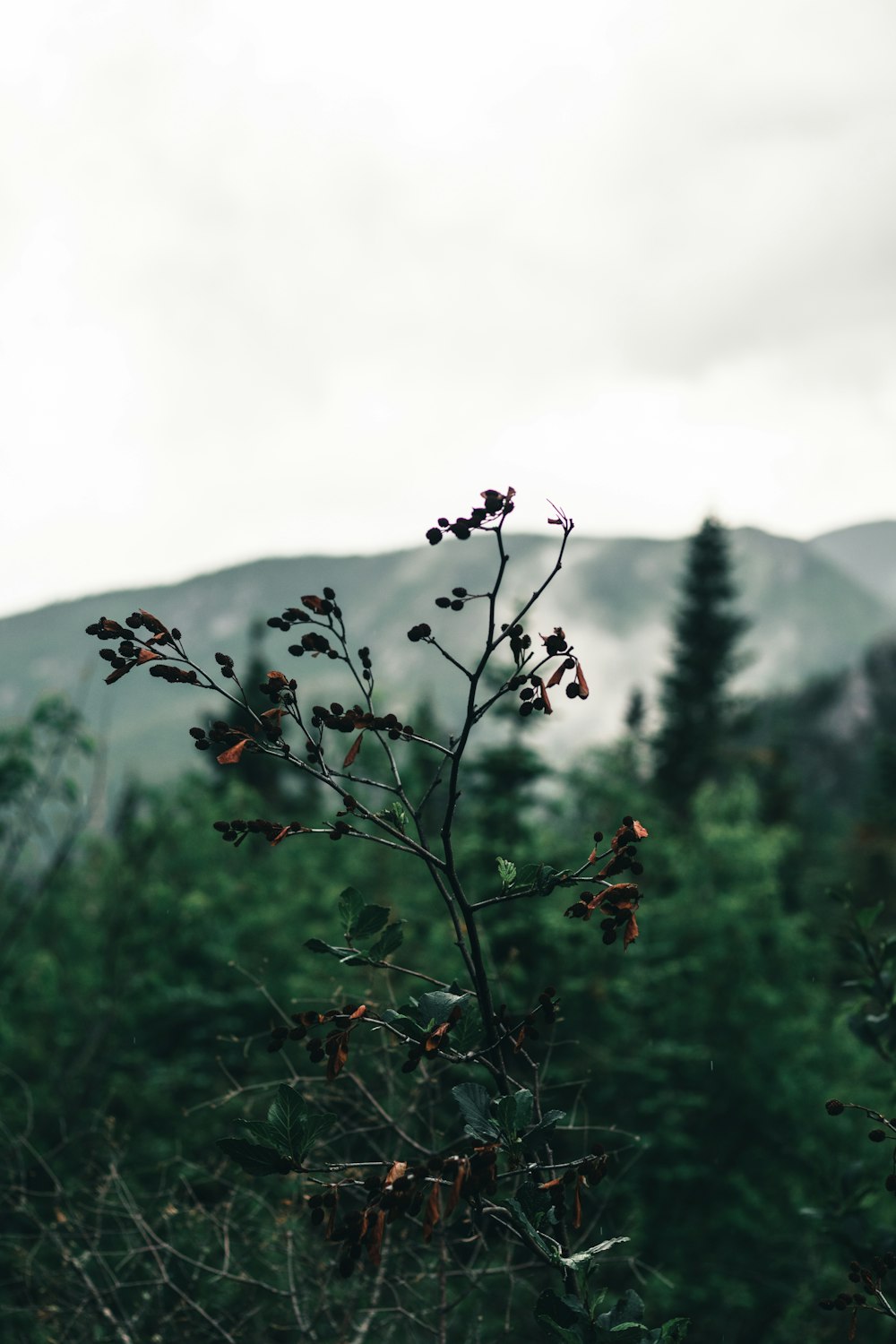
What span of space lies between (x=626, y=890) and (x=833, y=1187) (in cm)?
286

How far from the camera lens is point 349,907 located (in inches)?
70.4

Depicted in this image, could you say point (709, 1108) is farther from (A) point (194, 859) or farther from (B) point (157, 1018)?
(A) point (194, 859)

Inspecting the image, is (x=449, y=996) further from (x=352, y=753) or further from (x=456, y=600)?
(x=456, y=600)

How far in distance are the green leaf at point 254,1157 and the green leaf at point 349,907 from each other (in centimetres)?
40

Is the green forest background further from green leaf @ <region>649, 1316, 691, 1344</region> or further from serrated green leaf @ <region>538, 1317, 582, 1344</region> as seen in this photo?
serrated green leaf @ <region>538, 1317, 582, 1344</region>

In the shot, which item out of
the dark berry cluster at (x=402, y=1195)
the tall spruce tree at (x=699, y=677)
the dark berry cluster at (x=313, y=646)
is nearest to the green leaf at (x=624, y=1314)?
the dark berry cluster at (x=402, y=1195)

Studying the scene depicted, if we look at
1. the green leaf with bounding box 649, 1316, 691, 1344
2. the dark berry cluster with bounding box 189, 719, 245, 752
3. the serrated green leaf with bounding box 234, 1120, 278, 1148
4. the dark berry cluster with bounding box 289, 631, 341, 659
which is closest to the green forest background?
the green leaf with bounding box 649, 1316, 691, 1344

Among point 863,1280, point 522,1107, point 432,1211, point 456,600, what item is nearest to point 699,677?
point 863,1280

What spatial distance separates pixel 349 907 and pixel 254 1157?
0.45m

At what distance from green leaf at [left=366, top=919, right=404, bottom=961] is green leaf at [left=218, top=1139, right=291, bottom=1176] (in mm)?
341

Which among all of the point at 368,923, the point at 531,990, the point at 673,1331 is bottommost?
the point at 531,990

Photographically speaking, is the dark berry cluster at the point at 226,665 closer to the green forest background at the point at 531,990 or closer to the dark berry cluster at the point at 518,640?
the dark berry cluster at the point at 518,640

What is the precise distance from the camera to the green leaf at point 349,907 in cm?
177

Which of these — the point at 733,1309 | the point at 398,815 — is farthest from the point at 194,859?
the point at 398,815
